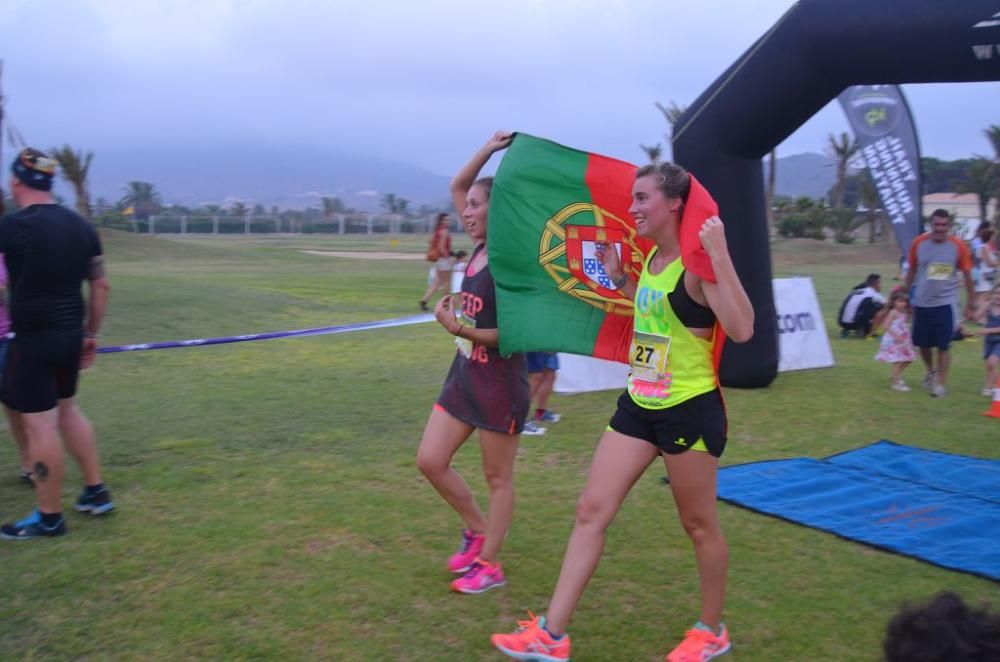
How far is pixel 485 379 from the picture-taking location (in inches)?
167

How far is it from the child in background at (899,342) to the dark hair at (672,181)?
698 cm

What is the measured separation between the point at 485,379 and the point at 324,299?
14.7 meters

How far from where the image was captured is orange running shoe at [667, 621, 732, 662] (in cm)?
359

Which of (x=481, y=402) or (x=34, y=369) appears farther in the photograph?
(x=34, y=369)

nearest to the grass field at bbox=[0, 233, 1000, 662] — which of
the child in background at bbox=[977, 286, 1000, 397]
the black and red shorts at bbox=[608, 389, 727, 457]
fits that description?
the child in background at bbox=[977, 286, 1000, 397]

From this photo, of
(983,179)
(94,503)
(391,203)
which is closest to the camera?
(94,503)

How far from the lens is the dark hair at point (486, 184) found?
4332 mm

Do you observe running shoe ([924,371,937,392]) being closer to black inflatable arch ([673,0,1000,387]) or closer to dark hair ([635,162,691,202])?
black inflatable arch ([673,0,1000,387])

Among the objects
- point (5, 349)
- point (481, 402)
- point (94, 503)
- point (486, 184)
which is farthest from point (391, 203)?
point (481, 402)

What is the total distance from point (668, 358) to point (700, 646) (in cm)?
120

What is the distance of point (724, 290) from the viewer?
320cm

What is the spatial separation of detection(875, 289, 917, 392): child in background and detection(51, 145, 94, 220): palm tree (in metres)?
34.0

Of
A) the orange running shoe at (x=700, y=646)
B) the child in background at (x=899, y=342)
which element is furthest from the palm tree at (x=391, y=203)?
the orange running shoe at (x=700, y=646)

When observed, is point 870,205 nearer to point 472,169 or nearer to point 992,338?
point 992,338
